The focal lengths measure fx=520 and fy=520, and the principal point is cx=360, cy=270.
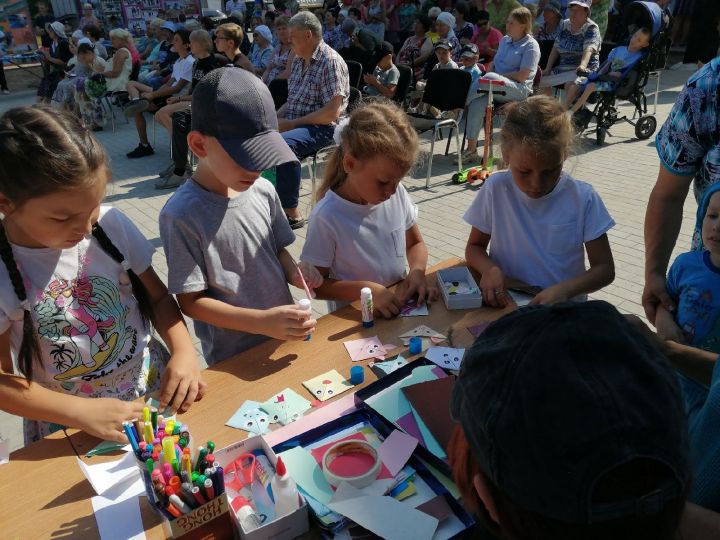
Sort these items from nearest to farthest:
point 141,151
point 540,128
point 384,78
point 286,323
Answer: point 286,323
point 540,128
point 384,78
point 141,151

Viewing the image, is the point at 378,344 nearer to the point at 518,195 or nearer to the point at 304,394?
the point at 304,394

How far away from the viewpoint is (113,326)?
5.06ft

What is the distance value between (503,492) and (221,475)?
562 mm

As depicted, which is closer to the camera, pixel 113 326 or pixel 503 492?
pixel 503 492

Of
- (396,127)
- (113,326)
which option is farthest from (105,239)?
(396,127)

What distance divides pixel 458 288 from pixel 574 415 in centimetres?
138

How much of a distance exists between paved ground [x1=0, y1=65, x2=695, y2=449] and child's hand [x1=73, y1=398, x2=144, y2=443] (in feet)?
5.92

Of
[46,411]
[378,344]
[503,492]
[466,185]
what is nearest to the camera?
[503,492]

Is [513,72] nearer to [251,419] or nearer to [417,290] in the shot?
[417,290]

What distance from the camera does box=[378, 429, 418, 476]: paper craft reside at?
1.16m

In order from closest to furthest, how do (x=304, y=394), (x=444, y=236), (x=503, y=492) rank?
1. (x=503, y=492)
2. (x=304, y=394)
3. (x=444, y=236)

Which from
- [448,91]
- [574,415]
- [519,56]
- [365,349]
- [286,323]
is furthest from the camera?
[519,56]

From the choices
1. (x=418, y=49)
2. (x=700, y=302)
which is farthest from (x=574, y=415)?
(x=418, y=49)

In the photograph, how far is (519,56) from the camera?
23.5ft
